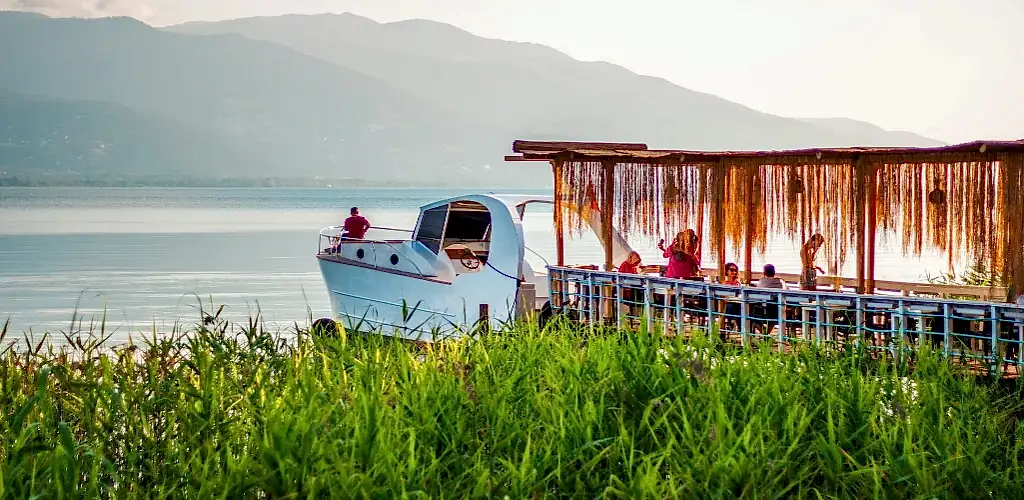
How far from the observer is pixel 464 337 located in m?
11.3

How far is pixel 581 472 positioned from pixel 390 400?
2.19 m

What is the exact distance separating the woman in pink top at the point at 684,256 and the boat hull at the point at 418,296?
6.92 ft

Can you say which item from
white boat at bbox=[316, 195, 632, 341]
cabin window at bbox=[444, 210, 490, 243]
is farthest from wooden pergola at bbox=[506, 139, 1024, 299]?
cabin window at bbox=[444, 210, 490, 243]

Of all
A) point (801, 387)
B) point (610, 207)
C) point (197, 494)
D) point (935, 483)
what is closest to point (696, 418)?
point (801, 387)

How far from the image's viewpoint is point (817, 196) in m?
14.3

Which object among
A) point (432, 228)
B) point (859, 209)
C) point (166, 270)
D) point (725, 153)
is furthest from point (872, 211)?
point (166, 270)

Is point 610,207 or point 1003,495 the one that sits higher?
point 610,207

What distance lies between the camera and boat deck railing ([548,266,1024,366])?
37.7ft

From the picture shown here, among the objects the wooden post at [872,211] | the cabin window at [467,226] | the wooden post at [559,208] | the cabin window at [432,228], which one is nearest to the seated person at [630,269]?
the wooden post at [559,208]

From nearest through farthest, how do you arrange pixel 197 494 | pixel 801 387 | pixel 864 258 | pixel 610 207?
pixel 197 494 → pixel 801 387 → pixel 864 258 → pixel 610 207

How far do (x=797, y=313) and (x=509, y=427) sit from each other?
6917 millimetres

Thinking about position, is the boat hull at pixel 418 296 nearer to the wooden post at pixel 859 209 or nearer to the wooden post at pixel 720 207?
the wooden post at pixel 720 207

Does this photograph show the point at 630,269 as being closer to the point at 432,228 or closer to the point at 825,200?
the point at 825,200

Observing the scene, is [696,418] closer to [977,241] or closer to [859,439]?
[859,439]
